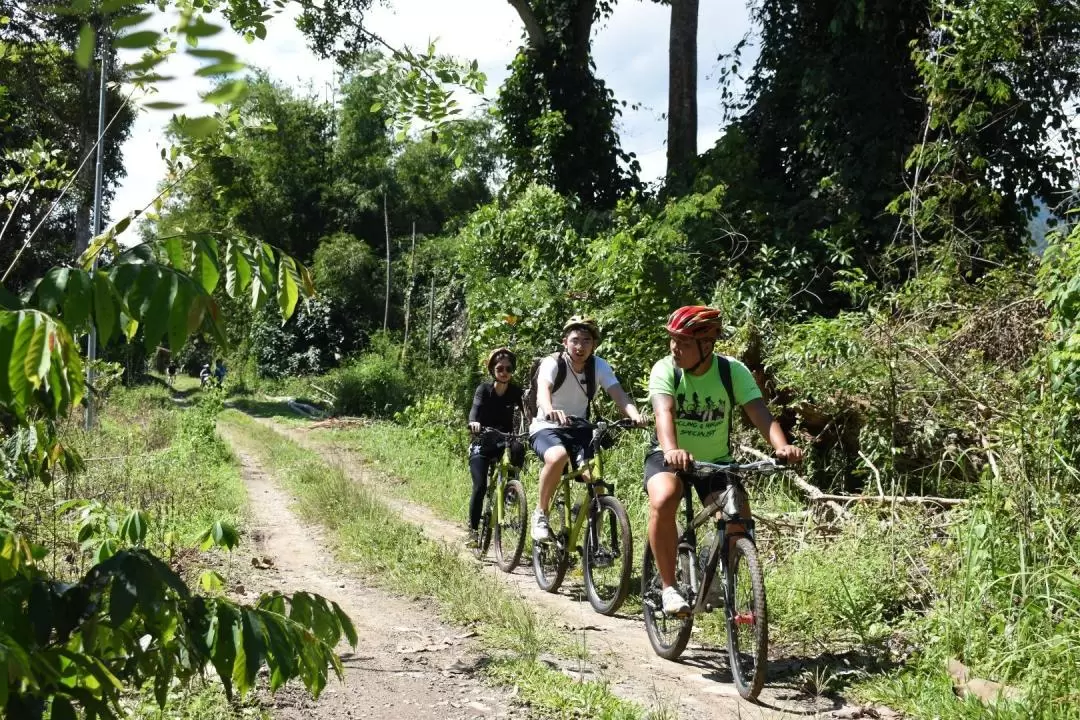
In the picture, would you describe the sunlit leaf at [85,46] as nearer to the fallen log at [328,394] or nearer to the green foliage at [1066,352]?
the green foliage at [1066,352]

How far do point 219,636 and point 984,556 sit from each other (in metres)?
4.32

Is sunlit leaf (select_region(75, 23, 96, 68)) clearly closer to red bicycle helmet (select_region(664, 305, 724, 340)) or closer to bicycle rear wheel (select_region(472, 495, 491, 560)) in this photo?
red bicycle helmet (select_region(664, 305, 724, 340))

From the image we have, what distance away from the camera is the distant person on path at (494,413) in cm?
843

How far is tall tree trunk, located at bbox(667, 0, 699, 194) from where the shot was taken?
54.9ft

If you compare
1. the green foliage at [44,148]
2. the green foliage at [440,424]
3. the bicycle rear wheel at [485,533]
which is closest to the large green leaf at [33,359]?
the green foliage at [44,148]

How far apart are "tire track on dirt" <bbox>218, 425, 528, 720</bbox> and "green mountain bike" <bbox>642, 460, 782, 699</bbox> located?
1120 millimetres

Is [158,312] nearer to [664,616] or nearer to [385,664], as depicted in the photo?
[385,664]

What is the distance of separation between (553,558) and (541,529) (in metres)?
0.41

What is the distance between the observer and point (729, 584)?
5055 millimetres

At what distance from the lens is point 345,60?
43.4 feet

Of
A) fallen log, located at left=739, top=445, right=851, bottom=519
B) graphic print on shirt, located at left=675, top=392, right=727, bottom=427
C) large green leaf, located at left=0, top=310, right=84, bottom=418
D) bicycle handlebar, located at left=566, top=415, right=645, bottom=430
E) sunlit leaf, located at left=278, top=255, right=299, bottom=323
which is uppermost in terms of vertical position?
sunlit leaf, located at left=278, top=255, right=299, bottom=323

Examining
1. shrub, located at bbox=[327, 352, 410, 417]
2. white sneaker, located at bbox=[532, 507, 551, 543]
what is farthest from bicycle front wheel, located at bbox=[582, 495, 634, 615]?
shrub, located at bbox=[327, 352, 410, 417]

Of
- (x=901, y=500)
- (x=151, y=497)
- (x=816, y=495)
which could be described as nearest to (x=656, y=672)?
(x=901, y=500)

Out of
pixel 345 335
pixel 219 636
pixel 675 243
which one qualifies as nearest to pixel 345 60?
pixel 675 243
